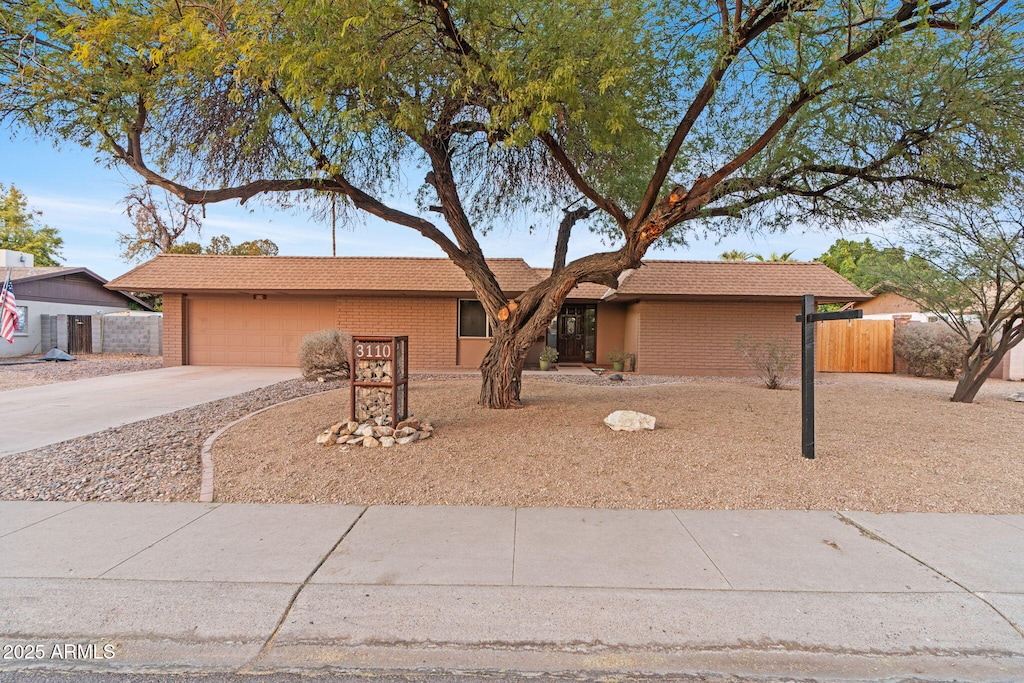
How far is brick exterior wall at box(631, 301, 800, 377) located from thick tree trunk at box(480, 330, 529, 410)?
346 inches

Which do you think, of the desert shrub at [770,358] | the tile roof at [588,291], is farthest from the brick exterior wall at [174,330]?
the desert shrub at [770,358]

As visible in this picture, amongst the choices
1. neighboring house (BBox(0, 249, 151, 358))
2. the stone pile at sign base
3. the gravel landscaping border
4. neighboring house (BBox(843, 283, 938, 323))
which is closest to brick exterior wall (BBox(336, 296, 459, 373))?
the gravel landscaping border

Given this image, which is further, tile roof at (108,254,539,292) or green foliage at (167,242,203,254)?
green foliage at (167,242,203,254)

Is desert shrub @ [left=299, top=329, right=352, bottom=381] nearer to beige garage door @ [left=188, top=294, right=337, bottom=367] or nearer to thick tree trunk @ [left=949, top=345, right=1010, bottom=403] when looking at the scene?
beige garage door @ [left=188, top=294, right=337, bottom=367]

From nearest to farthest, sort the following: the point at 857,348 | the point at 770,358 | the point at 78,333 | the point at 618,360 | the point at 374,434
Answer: the point at 374,434 → the point at 770,358 → the point at 618,360 → the point at 857,348 → the point at 78,333

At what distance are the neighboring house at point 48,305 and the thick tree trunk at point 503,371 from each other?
73.7 feet

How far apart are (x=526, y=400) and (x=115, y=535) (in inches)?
261

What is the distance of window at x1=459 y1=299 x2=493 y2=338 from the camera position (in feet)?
58.9

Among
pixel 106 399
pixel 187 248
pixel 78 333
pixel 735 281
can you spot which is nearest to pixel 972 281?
pixel 735 281

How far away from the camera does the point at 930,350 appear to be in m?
17.9

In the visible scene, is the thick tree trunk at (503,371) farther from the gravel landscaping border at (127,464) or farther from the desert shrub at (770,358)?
the desert shrub at (770,358)

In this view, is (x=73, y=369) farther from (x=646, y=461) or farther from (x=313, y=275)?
(x=646, y=461)

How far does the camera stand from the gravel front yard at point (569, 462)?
17.9ft

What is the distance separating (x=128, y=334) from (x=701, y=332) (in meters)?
23.5
